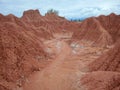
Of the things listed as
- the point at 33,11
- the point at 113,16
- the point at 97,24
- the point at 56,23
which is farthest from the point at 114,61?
the point at 33,11

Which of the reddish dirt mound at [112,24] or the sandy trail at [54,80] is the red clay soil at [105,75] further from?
the reddish dirt mound at [112,24]

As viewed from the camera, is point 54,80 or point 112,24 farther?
point 112,24

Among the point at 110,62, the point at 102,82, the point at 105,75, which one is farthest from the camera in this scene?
the point at 110,62

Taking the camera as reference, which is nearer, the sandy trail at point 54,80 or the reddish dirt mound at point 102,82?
the reddish dirt mound at point 102,82

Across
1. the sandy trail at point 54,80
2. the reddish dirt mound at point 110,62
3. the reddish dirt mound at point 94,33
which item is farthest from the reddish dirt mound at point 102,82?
the reddish dirt mound at point 94,33

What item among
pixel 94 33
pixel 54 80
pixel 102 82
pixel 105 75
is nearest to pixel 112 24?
pixel 94 33

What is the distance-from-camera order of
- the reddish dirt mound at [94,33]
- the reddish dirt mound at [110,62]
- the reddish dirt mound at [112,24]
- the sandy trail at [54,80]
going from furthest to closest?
the reddish dirt mound at [112,24] < the reddish dirt mound at [94,33] < the reddish dirt mound at [110,62] < the sandy trail at [54,80]

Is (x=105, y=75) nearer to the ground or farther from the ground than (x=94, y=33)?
nearer to the ground

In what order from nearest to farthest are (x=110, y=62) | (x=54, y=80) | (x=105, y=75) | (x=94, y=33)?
(x=105, y=75), (x=54, y=80), (x=110, y=62), (x=94, y=33)

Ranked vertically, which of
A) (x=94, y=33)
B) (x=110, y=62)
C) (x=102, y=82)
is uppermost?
(x=94, y=33)

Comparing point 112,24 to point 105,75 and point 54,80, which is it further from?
point 105,75

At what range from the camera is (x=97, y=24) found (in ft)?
146

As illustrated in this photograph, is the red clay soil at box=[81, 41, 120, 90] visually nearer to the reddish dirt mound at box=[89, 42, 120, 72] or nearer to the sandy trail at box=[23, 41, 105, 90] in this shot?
the reddish dirt mound at box=[89, 42, 120, 72]

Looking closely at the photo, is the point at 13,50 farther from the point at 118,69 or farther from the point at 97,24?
the point at 97,24
